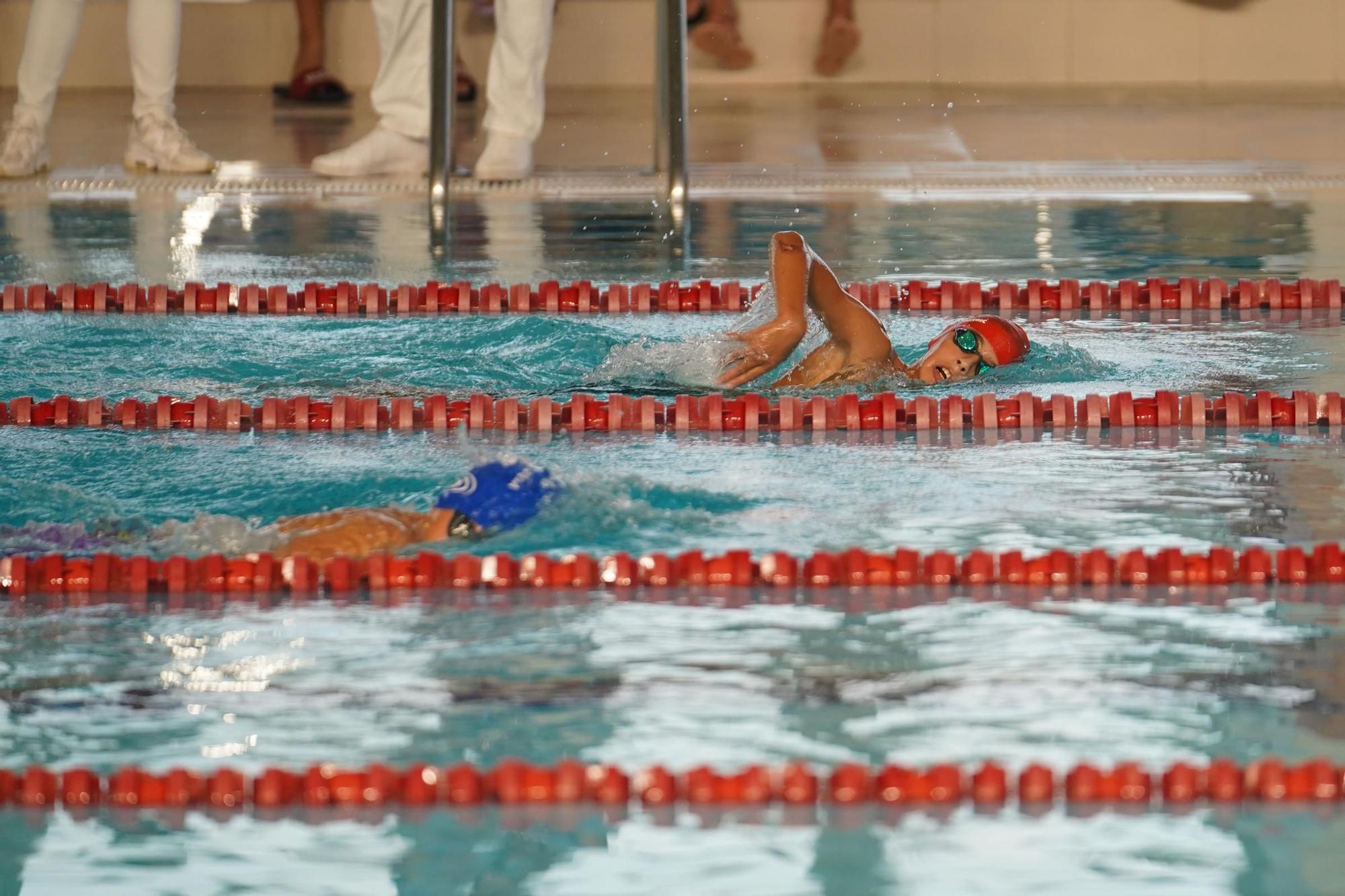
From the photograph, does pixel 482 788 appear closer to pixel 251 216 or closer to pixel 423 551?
pixel 423 551

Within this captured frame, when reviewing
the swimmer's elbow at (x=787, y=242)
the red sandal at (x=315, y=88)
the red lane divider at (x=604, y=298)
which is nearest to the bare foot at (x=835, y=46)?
the red sandal at (x=315, y=88)

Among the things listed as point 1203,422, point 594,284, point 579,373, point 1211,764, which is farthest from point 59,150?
point 1211,764

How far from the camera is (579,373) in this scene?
475 centimetres

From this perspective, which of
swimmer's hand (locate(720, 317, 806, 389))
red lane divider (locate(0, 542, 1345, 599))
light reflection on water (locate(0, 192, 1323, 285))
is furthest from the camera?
light reflection on water (locate(0, 192, 1323, 285))

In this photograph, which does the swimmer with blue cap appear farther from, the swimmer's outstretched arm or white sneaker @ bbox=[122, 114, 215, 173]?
white sneaker @ bbox=[122, 114, 215, 173]

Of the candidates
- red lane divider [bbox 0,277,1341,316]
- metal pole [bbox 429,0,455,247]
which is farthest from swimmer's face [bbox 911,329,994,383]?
metal pole [bbox 429,0,455,247]

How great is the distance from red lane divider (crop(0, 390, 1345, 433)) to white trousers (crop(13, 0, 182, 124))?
136 inches

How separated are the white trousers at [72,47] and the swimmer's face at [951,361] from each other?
416 centimetres

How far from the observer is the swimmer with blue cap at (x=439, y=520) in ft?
10.5

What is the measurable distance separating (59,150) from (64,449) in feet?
16.5

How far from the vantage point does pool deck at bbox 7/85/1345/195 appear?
7.73 metres

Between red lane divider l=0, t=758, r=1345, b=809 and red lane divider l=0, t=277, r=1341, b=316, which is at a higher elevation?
red lane divider l=0, t=277, r=1341, b=316

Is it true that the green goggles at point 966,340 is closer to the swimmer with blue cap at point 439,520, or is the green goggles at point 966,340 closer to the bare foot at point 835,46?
the swimmer with blue cap at point 439,520

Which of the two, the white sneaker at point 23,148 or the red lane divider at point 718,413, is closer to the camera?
the red lane divider at point 718,413
